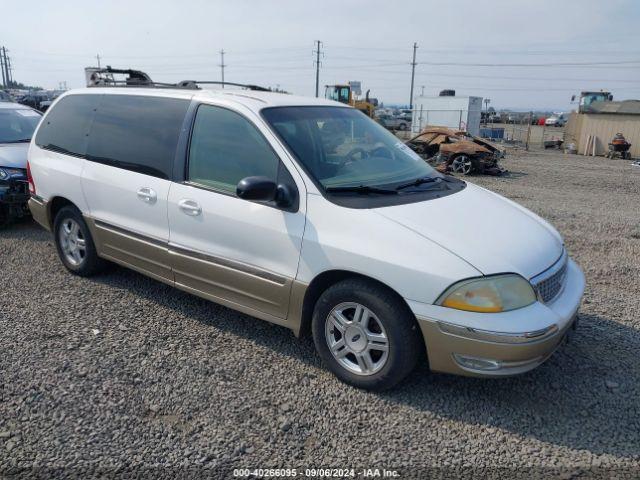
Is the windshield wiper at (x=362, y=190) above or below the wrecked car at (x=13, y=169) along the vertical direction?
above

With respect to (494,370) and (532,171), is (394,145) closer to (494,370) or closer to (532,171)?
(494,370)

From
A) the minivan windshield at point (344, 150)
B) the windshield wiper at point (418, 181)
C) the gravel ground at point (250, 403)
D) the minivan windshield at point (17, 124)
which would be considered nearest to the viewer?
the gravel ground at point (250, 403)

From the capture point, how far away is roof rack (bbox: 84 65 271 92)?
15.2 ft

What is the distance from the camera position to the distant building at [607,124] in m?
22.7

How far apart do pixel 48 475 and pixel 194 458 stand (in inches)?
28.0

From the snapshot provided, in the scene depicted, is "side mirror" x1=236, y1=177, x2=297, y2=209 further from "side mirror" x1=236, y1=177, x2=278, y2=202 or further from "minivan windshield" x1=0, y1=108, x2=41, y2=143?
"minivan windshield" x1=0, y1=108, x2=41, y2=143

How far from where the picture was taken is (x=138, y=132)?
436 cm

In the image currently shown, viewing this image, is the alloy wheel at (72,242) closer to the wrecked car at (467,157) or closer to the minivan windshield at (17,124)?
the minivan windshield at (17,124)

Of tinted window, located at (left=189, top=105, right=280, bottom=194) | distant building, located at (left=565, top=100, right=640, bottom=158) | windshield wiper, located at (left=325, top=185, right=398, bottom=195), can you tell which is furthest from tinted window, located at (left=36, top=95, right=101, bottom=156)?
distant building, located at (left=565, top=100, right=640, bottom=158)

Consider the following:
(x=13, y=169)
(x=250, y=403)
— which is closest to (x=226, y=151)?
(x=250, y=403)

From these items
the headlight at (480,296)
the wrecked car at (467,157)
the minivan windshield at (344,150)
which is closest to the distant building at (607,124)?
the wrecked car at (467,157)

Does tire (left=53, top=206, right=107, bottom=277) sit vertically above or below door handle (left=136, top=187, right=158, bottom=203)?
below

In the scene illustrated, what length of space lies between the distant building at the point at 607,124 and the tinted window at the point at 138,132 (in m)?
23.8

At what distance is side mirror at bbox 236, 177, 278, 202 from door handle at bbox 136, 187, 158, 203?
109 cm
